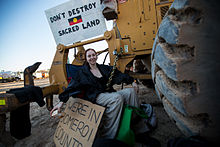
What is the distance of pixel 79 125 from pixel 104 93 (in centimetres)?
42

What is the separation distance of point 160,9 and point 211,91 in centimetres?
154

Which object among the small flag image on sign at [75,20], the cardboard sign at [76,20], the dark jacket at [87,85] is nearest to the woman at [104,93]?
the dark jacket at [87,85]

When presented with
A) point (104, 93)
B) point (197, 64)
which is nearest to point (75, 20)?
point (104, 93)

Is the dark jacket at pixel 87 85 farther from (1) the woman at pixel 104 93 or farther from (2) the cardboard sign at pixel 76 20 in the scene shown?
(2) the cardboard sign at pixel 76 20

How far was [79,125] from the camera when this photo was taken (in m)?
1.12

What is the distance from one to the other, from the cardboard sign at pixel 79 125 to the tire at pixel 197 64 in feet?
2.38

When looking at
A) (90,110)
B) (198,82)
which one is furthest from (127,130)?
(198,82)

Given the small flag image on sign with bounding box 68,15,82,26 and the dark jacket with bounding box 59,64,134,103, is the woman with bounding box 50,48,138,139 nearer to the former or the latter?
the dark jacket with bounding box 59,64,134,103

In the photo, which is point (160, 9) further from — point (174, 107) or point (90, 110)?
point (90, 110)

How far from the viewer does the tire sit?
0.50m

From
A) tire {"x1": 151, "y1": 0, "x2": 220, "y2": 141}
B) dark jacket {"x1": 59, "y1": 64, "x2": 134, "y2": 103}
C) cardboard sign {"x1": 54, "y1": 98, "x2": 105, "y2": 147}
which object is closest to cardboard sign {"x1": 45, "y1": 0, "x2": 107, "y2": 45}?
dark jacket {"x1": 59, "y1": 64, "x2": 134, "y2": 103}

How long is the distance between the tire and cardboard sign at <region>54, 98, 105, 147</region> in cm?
72

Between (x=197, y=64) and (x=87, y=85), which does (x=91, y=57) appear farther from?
(x=197, y=64)

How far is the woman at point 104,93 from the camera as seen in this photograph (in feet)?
3.58
